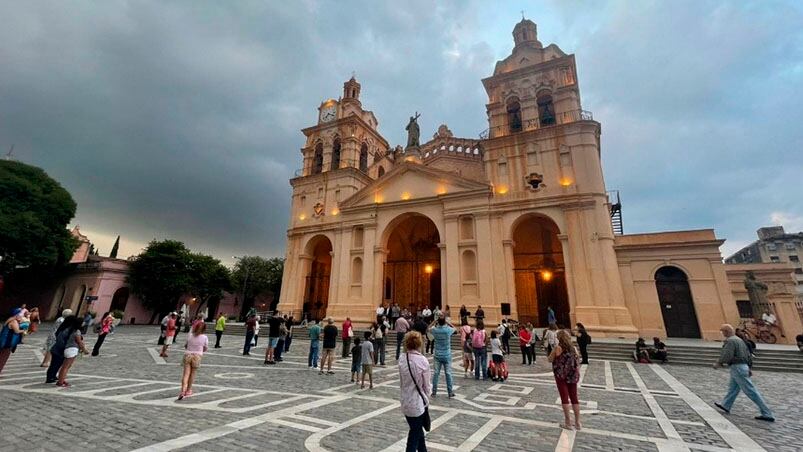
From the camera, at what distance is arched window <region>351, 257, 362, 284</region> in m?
24.5

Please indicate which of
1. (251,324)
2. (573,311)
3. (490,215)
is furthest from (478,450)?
(490,215)

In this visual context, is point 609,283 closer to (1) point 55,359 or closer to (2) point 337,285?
(2) point 337,285

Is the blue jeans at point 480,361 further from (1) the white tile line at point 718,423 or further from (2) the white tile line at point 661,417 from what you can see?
(1) the white tile line at point 718,423

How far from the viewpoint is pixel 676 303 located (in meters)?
17.7

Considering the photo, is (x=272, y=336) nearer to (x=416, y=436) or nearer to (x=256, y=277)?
(x=416, y=436)

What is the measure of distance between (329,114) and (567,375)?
106ft

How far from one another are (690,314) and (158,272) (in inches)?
1667

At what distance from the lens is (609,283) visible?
18000 millimetres

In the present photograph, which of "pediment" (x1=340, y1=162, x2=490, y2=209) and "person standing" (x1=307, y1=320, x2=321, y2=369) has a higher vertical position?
"pediment" (x1=340, y1=162, x2=490, y2=209)

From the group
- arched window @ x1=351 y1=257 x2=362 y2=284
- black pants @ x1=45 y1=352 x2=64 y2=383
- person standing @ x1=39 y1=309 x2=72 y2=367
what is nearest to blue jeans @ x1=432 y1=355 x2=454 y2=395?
person standing @ x1=39 y1=309 x2=72 y2=367

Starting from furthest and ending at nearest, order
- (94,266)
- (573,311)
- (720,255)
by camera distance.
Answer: (94,266) < (573,311) < (720,255)

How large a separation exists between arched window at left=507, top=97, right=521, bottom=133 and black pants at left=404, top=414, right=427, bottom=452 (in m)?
24.3

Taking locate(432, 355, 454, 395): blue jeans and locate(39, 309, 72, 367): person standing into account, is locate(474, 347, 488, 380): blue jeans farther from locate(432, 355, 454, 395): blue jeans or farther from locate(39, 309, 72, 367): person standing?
locate(39, 309, 72, 367): person standing

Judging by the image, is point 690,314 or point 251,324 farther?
point 690,314
